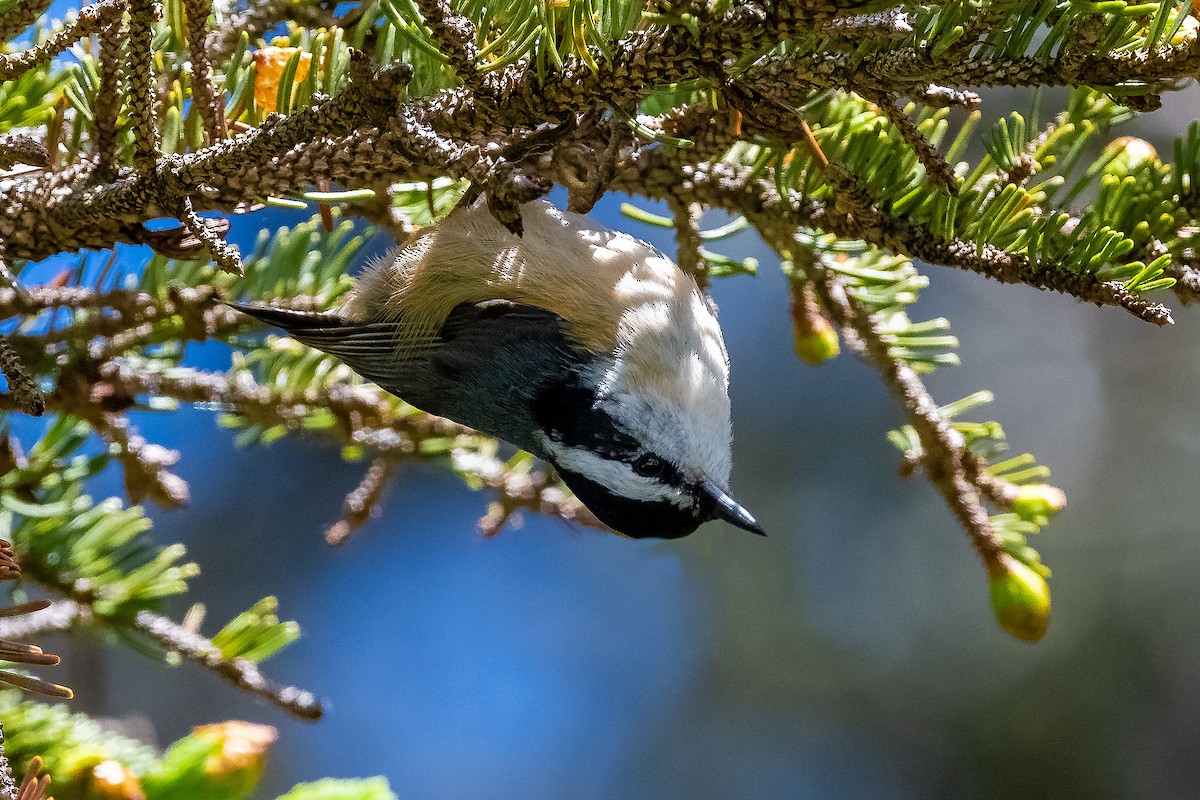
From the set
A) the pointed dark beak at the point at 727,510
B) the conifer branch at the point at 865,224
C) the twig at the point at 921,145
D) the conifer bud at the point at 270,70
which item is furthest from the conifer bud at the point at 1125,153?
the conifer bud at the point at 270,70

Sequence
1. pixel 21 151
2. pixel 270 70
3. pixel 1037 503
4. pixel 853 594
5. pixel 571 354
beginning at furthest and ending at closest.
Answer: pixel 853 594 → pixel 571 354 → pixel 1037 503 → pixel 270 70 → pixel 21 151

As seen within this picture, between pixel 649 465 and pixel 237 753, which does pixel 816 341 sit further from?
pixel 237 753

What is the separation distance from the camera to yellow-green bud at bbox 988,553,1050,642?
2.84 feet

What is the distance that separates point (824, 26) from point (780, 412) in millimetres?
2259

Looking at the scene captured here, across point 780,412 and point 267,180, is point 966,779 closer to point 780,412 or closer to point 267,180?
point 780,412

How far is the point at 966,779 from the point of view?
92.6 inches

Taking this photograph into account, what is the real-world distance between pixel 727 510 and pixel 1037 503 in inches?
11.1

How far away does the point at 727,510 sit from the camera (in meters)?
0.98

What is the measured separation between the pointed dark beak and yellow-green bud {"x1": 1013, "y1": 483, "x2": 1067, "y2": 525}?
0.78 feet

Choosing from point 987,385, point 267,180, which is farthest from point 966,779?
point 267,180

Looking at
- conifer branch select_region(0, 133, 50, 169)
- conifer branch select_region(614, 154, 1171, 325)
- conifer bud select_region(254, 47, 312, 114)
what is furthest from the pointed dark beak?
conifer branch select_region(0, 133, 50, 169)

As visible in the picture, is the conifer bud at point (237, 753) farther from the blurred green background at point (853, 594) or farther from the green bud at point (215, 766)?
the blurred green background at point (853, 594)

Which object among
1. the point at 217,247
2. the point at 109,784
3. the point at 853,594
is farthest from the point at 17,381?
the point at 853,594

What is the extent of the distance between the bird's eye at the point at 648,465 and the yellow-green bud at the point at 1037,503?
0.33m
